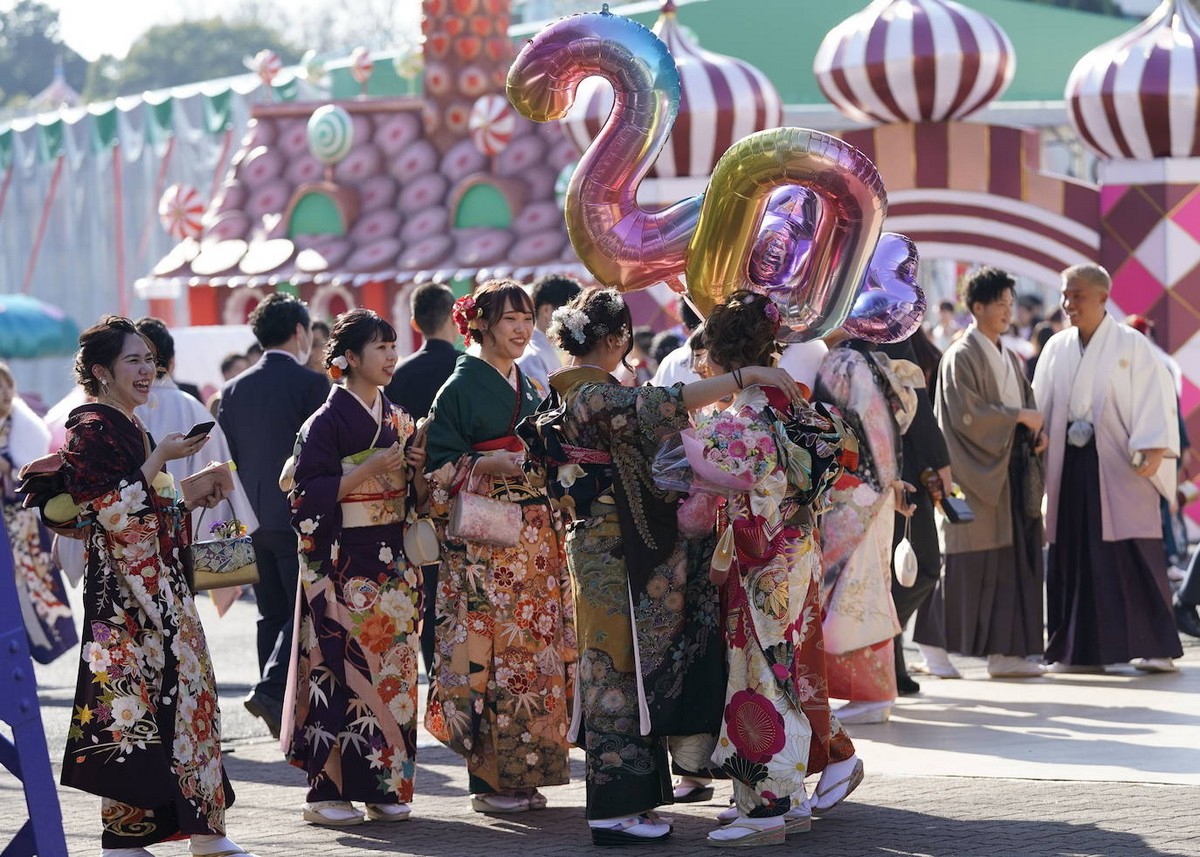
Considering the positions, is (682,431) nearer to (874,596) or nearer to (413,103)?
(874,596)

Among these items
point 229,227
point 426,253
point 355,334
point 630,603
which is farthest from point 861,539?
point 229,227

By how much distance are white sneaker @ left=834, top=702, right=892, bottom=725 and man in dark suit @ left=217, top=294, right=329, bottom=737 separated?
7.14ft

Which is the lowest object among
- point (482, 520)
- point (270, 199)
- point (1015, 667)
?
point (1015, 667)

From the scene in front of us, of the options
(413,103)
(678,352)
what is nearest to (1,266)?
(413,103)

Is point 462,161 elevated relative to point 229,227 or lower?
elevated

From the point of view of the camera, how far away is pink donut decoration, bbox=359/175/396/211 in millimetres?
20578

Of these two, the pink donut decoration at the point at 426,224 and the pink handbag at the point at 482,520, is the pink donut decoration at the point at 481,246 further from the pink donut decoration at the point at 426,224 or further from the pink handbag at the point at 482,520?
the pink handbag at the point at 482,520

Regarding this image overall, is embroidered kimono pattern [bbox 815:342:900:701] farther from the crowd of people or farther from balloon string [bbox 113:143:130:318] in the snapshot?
balloon string [bbox 113:143:130:318]

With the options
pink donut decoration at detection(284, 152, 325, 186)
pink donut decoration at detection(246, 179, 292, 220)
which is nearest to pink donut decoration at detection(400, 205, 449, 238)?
pink donut decoration at detection(284, 152, 325, 186)

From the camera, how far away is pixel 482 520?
6016mm

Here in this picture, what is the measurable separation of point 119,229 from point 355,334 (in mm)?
23545

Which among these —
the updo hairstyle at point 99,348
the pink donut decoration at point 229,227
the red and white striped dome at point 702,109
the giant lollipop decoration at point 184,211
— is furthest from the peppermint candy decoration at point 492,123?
the updo hairstyle at point 99,348

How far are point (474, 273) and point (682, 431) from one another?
45.3ft

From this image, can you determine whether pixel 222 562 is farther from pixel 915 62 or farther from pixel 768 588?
pixel 915 62
